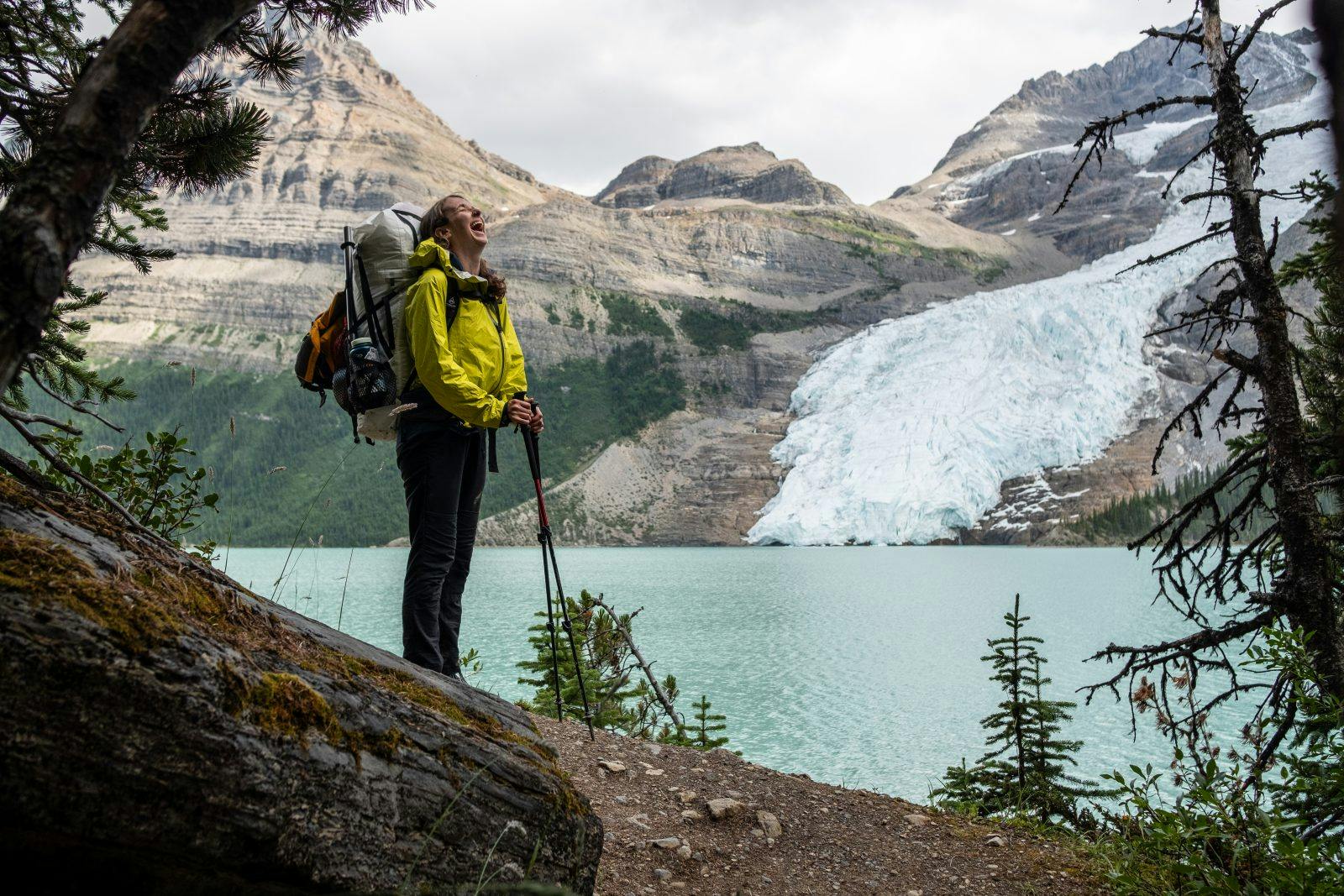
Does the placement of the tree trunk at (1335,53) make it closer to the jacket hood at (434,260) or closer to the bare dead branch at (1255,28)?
the jacket hood at (434,260)

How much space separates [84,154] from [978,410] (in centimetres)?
9250

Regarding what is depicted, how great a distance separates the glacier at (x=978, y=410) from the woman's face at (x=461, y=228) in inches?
3229

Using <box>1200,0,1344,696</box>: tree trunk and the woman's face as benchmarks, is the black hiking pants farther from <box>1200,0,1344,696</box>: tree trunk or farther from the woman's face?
<box>1200,0,1344,696</box>: tree trunk

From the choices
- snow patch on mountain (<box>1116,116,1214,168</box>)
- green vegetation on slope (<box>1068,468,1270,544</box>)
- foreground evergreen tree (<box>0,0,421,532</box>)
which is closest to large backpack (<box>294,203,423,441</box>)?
foreground evergreen tree (<box>0,0,421,532</box>)

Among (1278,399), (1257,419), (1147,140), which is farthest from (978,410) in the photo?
(1147,140)

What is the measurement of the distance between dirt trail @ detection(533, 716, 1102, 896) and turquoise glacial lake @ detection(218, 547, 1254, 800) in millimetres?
1873

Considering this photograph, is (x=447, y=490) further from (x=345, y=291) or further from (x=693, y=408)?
(x=693, y=408)

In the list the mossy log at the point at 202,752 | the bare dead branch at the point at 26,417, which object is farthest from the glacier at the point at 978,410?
the bare dead branch at the point at 26,417

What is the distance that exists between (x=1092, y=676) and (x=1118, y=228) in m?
183

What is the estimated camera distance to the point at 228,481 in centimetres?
10438

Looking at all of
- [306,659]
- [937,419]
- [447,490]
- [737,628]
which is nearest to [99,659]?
[306,659]

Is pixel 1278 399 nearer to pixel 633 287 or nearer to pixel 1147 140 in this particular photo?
pixel 633 287

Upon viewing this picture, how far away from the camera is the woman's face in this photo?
3.62 metres

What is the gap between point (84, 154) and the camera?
1137 mm
